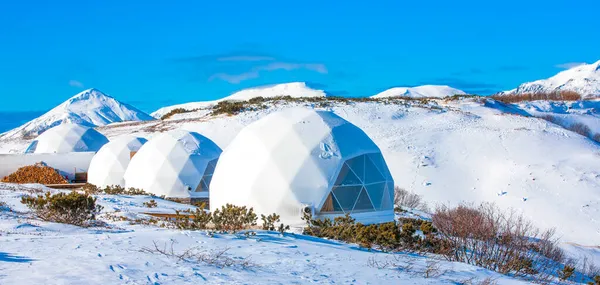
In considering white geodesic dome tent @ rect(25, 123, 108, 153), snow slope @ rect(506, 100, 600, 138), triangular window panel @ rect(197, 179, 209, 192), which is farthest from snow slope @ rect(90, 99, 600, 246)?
triangular window panel @ rect(197, 179, 209, 192)

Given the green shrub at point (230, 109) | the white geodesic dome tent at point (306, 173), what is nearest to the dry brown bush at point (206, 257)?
the white geodesic dome tent at point (306, 173)

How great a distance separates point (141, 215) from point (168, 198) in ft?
26.8

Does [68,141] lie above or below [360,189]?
above

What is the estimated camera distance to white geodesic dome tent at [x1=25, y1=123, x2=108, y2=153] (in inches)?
1554

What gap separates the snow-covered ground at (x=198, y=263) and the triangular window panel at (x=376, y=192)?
4.53 metres

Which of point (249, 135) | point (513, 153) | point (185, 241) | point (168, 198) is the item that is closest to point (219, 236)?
point (185, 241)

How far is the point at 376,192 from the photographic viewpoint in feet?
53.1

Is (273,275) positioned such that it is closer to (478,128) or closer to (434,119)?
(478,128)

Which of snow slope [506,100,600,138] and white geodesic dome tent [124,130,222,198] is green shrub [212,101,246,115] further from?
snow slope [506,100,600,138]

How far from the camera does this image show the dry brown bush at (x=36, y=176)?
32.0 m

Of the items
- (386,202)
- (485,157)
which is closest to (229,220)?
(386,202)

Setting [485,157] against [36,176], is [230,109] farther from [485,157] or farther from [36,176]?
[485,157]

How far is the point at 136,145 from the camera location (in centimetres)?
3212

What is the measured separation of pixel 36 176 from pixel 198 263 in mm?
27031
